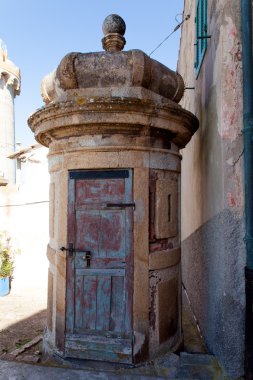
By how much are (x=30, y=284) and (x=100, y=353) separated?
536 centimetres

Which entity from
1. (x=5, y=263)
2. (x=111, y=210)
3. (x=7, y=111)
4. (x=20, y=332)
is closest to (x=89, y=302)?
(x=111, y=210)

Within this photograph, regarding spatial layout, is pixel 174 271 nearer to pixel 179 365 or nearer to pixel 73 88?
pixel 179 365

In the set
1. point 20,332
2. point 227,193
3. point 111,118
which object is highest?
point 111,118

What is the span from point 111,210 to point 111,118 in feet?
3.08

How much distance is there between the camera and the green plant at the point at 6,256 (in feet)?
25.1

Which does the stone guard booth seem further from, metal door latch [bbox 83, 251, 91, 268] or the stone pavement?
the stone pavement

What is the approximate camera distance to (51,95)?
3.82 metres

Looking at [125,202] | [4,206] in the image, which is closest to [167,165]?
[125,202]

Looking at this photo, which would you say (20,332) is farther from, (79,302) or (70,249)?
(70,249)

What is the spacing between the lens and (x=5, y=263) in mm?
7895

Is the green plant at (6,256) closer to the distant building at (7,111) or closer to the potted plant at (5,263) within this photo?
the potted plant at (5,263)

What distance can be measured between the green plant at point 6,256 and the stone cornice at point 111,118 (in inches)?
206

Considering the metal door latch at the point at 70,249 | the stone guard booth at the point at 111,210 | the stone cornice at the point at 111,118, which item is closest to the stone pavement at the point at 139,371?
the stone guard booth at the point at 111,210

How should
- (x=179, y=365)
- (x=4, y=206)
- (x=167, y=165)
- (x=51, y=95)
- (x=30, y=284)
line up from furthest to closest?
(x=4, y=206)
(x=30, y=284)
(x=51, y=95)
(x=167, y=165)
(x=179, y=365)
